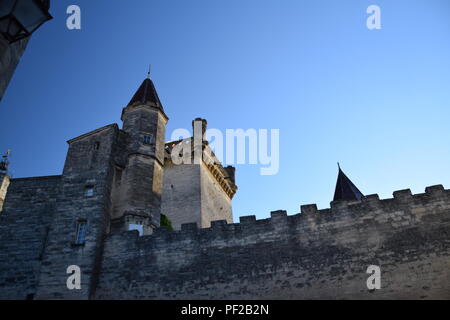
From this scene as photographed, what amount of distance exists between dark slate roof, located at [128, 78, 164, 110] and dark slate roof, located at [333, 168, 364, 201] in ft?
32.3

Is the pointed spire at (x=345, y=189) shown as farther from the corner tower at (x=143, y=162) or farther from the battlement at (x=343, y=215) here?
the corner tower at (x=143, y=162)

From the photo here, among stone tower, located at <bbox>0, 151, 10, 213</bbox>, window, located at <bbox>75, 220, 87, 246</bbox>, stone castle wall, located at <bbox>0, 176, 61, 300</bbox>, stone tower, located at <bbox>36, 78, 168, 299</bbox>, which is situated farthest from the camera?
stone tower, located at <bbox>0, 151, 10, 213</bbox>

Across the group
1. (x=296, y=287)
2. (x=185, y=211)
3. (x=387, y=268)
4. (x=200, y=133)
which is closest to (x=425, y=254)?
(x=387, y=268)

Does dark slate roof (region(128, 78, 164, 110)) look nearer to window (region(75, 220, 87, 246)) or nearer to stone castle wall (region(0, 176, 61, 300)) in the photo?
stone castle wall (region(0, 176, 61, 300))

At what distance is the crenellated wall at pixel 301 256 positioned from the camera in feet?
38.0

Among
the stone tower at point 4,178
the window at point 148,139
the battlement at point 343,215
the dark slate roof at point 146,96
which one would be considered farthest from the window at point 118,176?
the stone tower at point 4,178

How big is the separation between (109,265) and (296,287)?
6.31 metres

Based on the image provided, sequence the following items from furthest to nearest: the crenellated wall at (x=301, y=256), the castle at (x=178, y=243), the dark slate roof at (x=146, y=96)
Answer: the dark slate roof at (x=146, y=96) → the castle at (x=178, y=243) → the crenellated wall at (x=301, y=256)

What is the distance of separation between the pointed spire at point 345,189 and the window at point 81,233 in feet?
39.5

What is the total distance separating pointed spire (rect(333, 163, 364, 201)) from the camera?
20.4 meters

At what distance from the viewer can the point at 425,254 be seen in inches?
456

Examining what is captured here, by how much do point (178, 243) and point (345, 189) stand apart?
10.4 meters

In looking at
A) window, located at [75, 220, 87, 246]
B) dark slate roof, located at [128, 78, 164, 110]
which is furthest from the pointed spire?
window, located at [75, 220, 87, 246]
